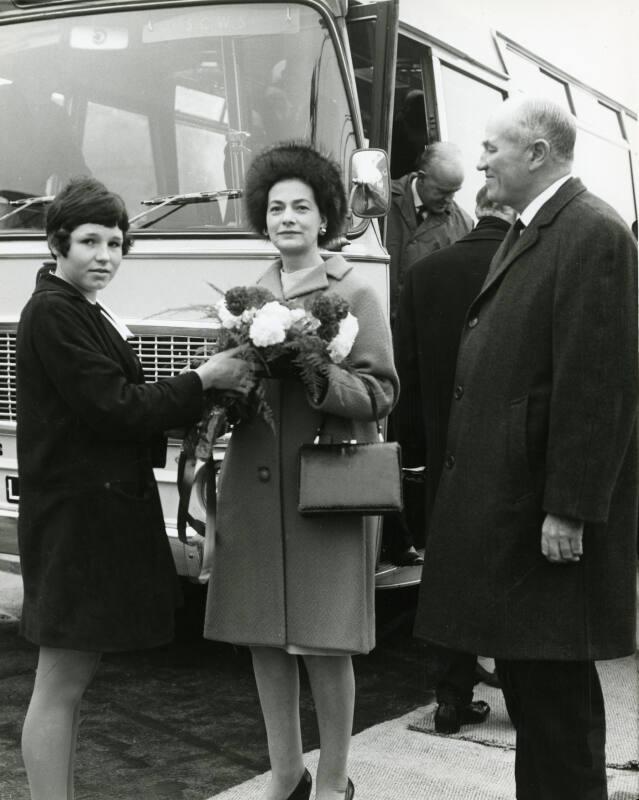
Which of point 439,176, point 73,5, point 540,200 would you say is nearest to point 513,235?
point 540,200

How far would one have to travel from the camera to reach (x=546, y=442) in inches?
117

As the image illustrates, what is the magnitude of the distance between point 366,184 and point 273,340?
5.91 feet

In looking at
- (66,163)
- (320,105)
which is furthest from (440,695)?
(66,163)

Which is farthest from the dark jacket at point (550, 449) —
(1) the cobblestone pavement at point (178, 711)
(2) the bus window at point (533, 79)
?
(2) the bus window at point (533, 79)

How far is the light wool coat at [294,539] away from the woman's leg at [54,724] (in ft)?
1.69

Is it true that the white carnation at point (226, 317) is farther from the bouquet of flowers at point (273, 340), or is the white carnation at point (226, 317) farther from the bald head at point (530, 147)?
the bald head at point (530, 147)

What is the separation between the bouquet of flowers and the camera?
10.5 ft

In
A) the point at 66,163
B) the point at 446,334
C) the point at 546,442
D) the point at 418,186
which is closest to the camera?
the point at 546,442

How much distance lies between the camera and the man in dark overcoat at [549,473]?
9.49 feet

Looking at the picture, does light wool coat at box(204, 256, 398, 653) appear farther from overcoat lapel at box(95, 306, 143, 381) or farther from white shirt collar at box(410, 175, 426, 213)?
white shirt collar at box(410, 175, 426, 213)

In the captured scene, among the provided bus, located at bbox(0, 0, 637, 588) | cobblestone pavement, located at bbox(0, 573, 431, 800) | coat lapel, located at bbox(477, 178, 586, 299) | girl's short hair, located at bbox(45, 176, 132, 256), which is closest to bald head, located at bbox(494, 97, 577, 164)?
coat lapel, located at bbox(477, 178, 586, 299)

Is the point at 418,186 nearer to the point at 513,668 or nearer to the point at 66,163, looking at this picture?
the point at 66,163

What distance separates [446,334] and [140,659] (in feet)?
7.34

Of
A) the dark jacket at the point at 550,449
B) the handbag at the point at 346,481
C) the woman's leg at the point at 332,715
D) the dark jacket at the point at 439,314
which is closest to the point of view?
the dark jacket at the point at 550,449
